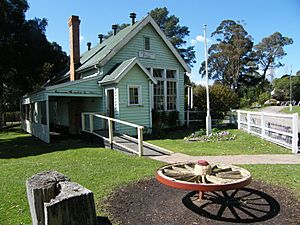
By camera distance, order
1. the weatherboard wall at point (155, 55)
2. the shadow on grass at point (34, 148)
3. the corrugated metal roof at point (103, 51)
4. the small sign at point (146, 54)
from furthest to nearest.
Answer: the small sign at point (146, 54) → the weatherboard wall at point (155, 55) → the corrugated metal roof at point (103, 51) → the shadow on grass at point (34, 148)

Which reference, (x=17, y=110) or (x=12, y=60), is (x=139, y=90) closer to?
(x=12, y=60)

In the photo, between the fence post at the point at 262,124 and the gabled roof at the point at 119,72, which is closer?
the fence post at the point at 262,124

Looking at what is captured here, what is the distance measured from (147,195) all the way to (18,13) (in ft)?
71.9

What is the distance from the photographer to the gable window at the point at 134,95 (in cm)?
1502

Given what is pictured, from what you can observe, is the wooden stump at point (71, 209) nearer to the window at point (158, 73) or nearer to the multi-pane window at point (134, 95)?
the multi-pane window at point (134, 95)

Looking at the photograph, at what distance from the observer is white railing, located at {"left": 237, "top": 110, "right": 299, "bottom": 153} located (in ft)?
31.1

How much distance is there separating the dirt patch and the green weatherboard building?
31.7 ft

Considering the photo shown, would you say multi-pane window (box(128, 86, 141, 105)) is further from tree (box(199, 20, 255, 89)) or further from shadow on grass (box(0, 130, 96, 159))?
tree (box(199, 20, 255, 89))

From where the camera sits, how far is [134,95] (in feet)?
50.3

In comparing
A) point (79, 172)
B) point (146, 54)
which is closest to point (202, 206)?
point (79, 172)

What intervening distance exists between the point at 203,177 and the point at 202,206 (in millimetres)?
681

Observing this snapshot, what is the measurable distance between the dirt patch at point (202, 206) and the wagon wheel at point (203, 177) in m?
0.44

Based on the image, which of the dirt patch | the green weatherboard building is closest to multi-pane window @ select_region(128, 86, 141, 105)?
the green weatherboard building

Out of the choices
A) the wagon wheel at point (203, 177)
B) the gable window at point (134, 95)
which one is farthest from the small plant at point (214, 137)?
the wagon wheel at point (203, 177)
